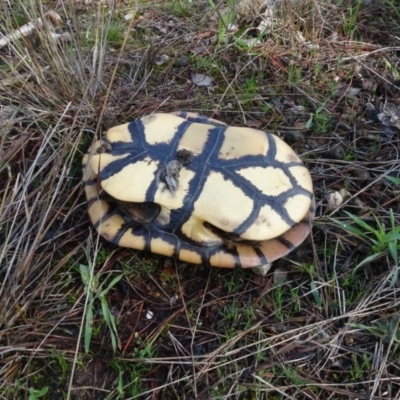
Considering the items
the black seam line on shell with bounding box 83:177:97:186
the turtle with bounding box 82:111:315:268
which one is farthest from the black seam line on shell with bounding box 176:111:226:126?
the black seam line on shell with bounding box 83:177:97:186

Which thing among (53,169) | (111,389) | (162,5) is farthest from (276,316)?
(162,5)

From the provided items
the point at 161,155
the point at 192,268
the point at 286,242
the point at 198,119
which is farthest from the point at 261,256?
the point at 198,119

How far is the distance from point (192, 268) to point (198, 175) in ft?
0.80

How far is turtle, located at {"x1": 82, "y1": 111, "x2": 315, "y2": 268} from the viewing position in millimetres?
1130

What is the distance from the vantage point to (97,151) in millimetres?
1266

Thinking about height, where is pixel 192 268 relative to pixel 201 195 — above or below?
below

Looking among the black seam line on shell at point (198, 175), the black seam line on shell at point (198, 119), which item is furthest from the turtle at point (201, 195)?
the black seam line on shell at point (198, 119)

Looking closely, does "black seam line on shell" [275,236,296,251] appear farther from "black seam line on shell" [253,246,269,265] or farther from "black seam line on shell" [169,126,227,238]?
"black seam line on shell" [169,126,227,238]

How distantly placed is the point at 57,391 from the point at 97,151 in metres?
0.59

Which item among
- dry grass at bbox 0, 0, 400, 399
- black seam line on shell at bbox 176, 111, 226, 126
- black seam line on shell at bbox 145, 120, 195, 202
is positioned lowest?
dry grass at bbox 0, 0, 400, 399

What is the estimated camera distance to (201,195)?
1.13m

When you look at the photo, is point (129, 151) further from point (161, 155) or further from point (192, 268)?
point (192, 268)

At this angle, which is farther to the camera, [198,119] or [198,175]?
[198,119]

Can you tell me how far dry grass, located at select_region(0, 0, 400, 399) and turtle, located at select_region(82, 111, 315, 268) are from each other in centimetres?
8
